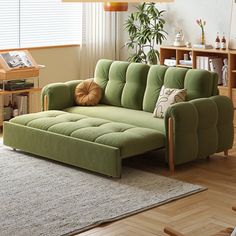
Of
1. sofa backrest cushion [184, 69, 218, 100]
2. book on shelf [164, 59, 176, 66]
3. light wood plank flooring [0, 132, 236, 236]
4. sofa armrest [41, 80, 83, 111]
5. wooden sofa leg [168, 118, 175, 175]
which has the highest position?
book on shelf [164, 59, 176, 66]

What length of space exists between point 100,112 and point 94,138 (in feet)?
3.14

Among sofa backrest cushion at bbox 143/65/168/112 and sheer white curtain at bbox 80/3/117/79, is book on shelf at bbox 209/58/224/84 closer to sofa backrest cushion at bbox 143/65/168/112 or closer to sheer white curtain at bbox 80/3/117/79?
sofa backrest cushion at bbox 143/65/168/112

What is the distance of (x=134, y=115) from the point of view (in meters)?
6.45

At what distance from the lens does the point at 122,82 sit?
700cm

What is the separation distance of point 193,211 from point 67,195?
40.8 inches

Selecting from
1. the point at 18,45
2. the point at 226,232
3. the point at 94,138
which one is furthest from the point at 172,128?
the point at 18,45

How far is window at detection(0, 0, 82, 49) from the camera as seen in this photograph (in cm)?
805

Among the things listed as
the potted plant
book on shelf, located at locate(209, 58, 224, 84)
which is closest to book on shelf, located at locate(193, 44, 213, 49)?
book on shelf, located at locate(209, 58, 224, 84)

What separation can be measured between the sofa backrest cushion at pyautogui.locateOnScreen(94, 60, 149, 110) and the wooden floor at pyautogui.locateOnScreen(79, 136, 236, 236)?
94cm

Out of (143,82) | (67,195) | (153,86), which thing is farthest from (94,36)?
(67,195)

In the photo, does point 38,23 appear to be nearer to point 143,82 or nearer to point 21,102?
point 21,102

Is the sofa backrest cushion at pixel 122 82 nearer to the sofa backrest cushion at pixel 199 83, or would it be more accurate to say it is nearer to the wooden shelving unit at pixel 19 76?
the sofa backrest cushion at pixel 199 83

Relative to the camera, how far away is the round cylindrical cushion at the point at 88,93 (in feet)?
23.1

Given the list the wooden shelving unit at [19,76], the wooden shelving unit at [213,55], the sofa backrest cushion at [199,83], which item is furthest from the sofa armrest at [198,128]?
the wooden shelving unit at [19,76]
